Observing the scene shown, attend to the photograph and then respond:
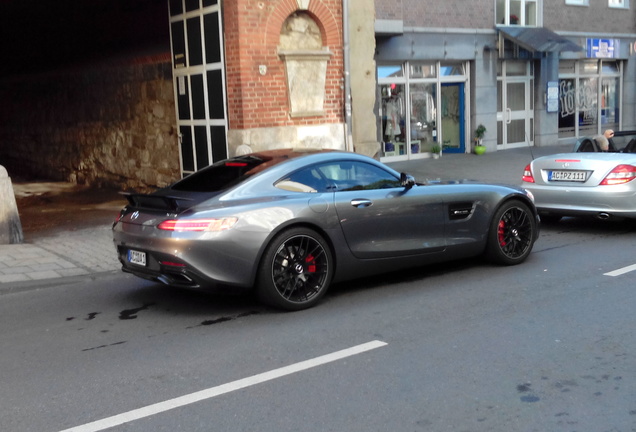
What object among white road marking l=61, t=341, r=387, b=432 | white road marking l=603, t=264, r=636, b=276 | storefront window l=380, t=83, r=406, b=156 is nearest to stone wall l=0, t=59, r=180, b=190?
storefront window l=380, t=83, r=406, b=156

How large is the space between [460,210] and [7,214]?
6.02 metres

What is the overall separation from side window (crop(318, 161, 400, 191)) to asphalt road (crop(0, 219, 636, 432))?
1.01m

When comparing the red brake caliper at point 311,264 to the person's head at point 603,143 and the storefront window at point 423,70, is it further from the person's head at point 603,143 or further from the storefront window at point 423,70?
the storefront window at point 423,70

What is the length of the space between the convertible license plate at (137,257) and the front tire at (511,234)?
11.8 ft

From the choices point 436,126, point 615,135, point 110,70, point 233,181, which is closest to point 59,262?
point 233,181

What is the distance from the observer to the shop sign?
2498 cm

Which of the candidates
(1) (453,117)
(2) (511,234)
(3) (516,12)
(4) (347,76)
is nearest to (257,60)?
(4) (347,76)

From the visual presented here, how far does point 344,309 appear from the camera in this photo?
671 centimetres

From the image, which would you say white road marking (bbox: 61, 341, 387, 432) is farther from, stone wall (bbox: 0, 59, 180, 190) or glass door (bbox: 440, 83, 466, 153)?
glass door (bbox: 440, 83, 466, 153)

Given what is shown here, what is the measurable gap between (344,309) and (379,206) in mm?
1080

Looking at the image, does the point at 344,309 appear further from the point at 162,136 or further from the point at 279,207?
the point at 162,136

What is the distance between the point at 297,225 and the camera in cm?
664

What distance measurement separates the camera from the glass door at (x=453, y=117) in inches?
848

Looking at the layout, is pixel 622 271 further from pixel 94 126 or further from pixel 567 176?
pixel 94 126
